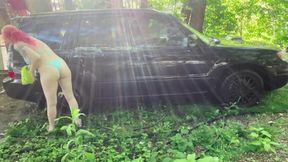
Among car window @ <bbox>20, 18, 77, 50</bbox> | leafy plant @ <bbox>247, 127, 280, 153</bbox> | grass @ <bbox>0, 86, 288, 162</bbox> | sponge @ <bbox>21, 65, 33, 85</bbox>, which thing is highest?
car window @ <bbox>20, 18, 77, 50</bbox>

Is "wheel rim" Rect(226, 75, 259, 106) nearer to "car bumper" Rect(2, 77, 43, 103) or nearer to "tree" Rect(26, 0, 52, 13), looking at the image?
"car bumper" Rect(2, 77, 43, 103)

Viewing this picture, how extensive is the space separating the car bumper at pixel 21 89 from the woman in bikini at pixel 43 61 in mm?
761

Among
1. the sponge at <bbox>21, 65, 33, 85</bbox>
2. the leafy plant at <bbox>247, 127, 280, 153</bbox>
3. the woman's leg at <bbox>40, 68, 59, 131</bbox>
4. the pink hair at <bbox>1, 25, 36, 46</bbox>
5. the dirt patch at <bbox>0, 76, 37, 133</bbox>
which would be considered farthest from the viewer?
the dirt patch at <bbox>0, 76, 37, 133</bbox>

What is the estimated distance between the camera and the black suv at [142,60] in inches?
201

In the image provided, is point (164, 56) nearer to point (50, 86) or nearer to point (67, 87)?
point (67, 87)

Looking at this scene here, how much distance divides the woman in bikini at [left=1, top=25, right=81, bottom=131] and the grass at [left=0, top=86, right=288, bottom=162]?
0.63 metres

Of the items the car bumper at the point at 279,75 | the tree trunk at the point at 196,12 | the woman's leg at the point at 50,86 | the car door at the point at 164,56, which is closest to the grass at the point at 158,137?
the woman's leg at the point at 50,86

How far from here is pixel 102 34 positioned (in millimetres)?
5160

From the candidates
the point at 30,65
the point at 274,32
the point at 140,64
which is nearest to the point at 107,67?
the point at 140,64

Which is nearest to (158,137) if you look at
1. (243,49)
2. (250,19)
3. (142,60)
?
(142,60)

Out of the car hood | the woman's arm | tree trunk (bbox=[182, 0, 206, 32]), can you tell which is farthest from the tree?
the car hood

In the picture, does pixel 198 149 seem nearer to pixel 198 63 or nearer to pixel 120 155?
pixel 120 155

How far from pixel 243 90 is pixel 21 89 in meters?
4.03

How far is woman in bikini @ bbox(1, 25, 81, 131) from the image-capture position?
4.22 meters
